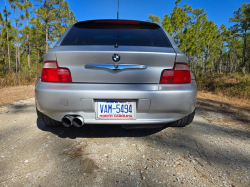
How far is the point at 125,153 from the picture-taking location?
65.2 inches

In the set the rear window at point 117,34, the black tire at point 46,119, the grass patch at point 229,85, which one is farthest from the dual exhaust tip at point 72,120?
the grass patch at point 229,85

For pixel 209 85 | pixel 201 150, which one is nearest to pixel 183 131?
pixel 201 150

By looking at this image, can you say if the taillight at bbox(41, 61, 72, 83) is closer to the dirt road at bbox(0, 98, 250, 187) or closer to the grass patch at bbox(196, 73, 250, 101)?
the dirt road at bbox(0, 98, 250, 187)

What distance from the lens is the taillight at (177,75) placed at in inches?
63.9

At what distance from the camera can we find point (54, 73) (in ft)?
5.33

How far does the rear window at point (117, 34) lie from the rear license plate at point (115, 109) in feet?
2.36

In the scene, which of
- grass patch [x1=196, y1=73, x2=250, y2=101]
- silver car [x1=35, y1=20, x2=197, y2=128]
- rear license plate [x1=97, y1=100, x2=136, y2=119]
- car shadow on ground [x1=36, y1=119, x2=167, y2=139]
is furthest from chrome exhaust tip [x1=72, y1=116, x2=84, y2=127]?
grass patch [x1=196, y1=73, x2=250, y2=101]

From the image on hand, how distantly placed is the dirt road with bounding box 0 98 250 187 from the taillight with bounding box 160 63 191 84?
30.9 inches

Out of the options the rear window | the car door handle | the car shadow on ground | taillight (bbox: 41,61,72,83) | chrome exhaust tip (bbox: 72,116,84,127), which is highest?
the rear window

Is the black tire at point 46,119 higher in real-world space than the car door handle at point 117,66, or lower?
lower

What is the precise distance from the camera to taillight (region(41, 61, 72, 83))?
1.60 m

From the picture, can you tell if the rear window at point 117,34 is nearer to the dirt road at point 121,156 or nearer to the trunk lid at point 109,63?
the trunk lid at point 109,63

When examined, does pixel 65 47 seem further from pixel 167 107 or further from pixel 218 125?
pixel 218 125

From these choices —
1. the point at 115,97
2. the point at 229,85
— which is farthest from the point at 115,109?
the point at 229,85
